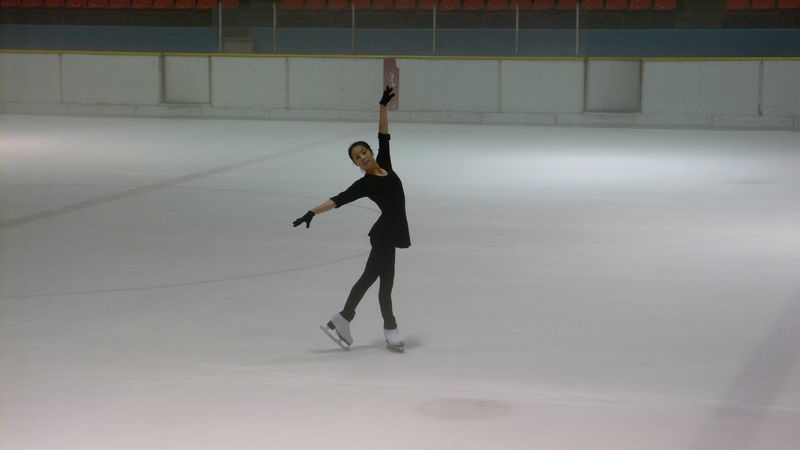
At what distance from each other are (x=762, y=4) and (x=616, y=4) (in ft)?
9.86

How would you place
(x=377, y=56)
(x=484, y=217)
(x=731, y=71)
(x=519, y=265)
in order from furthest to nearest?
(x=377, y=56), (x=731, y=71), (x=484, y=217), (x=519, y=265)

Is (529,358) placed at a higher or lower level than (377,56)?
lower

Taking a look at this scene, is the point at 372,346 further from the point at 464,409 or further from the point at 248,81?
the point at 248,81

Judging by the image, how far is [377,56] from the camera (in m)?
26.5

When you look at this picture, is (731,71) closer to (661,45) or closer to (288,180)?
(661,45)

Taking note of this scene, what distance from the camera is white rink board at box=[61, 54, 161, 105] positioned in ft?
90.2

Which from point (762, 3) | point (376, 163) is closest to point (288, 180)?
A: point (376, 163)

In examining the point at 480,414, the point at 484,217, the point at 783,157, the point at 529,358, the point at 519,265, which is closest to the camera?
the point at 480,414

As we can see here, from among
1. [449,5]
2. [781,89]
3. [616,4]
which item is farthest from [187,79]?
[781,89]

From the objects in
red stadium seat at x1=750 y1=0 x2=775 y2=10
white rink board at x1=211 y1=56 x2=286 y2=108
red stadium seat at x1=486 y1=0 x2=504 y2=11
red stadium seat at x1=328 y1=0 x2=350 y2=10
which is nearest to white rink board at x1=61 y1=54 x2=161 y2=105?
white rink board at x1=211 y1=56 x2=286 y2=108

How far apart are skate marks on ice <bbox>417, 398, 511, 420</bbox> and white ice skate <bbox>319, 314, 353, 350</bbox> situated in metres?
1.23

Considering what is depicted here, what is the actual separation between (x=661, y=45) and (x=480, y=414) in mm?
20117

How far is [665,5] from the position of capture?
86.9 ft

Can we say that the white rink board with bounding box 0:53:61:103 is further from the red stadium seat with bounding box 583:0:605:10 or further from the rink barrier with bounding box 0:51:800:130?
the red stadium seat with bounding box 583:0:605:10
